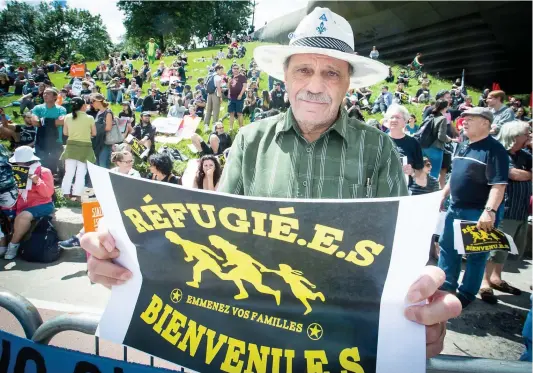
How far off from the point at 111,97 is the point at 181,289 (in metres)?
16.3

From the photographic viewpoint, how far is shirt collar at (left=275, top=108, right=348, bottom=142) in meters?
1.72

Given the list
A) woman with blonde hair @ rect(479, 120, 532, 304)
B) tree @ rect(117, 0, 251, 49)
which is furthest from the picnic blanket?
tree @ rect(117, 0, 251, 49)

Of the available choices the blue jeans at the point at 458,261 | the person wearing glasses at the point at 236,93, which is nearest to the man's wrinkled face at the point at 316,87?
the blue jeans at the point at 458,261

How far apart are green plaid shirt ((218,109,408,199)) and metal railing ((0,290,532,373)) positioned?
0.65 metres

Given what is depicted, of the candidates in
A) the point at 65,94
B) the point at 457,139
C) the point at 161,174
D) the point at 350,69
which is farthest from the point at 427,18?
the point at 350,69

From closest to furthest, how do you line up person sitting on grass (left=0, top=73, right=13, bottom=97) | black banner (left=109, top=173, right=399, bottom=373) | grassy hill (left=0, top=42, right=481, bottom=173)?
black banner (left=109, top=173, right=399, bottom=373)
grassy hill (left=0, top=42, right=481, bottom=173)
person sitting on grass (left=0, top=73, right=13, bottom=97)

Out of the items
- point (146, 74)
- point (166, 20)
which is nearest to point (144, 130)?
point (146, 74)

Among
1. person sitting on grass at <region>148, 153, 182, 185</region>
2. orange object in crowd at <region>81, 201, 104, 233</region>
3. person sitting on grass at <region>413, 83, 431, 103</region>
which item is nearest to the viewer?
orange object in crowd at <region>81, 201, 104, 233</region>

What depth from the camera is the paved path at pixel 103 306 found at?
130 inches

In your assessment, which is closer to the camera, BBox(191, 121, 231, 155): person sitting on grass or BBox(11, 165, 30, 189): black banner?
BBox(11, 165, 30, 189): black banner

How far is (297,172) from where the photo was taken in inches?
67.4

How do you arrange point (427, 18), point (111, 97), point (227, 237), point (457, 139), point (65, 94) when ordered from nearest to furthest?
point (227, 237) < point (457, 139) < point (65, 94) < point (111, 97) < point (427, 18)

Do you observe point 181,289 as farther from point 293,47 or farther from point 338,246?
point 293,47

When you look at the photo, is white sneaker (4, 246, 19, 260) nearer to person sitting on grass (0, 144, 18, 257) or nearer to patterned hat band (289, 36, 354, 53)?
person sitting on grass (0, 144, 18, 257)
